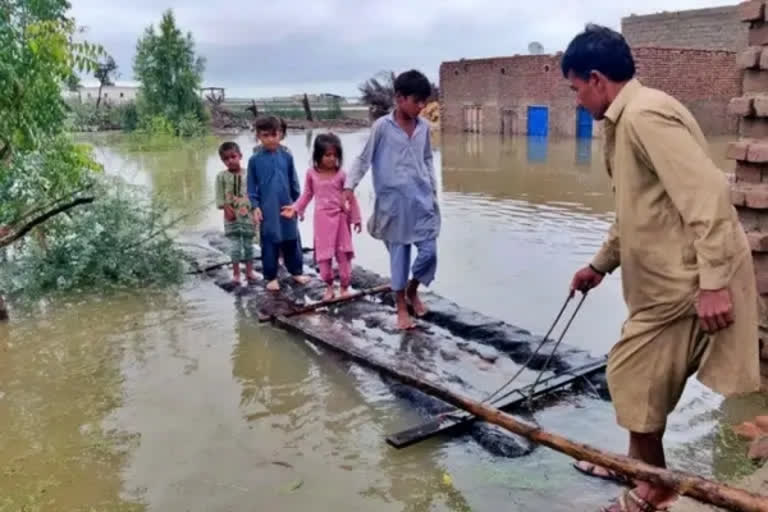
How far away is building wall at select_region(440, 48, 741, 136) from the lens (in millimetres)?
23297

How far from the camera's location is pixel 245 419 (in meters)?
4.26

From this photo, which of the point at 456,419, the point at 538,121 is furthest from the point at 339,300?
the point at 538,121

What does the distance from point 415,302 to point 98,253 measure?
3.45m

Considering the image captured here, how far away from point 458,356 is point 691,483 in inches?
102

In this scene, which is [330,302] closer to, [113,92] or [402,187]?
[402,187]

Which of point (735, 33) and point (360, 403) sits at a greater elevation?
point (735, 33)

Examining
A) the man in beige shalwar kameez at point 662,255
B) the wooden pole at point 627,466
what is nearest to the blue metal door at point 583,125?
the wooden pole at point 627,466

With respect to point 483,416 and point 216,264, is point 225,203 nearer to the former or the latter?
point 216,264

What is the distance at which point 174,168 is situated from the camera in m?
20.7

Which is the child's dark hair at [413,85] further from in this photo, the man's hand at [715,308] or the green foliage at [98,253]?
the green foliage at [98,253]

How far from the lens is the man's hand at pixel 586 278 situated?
3.22 meters

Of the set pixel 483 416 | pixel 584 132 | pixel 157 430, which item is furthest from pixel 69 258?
pixel 584 132

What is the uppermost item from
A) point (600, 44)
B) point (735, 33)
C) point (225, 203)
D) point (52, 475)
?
point (735, 33)

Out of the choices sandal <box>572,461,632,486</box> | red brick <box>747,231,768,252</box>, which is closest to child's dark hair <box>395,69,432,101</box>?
red brick <box>747,231,768,252</box>
